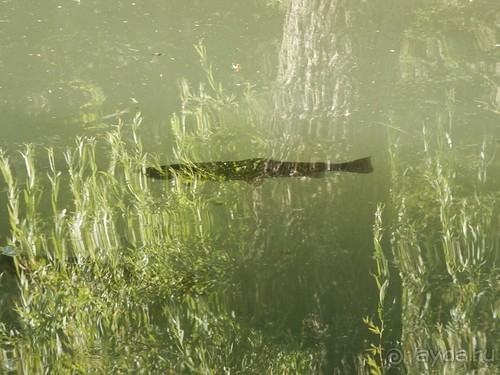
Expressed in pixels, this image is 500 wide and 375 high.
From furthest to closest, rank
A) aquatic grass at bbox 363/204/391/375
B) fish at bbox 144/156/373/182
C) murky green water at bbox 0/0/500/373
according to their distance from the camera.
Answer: fish at bbox 144/156/373/182
murky green water at bbox 0/0/500/373
aquatic grass at bbox 363/204/391/375

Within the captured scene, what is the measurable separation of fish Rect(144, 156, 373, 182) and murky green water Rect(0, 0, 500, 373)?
80mm

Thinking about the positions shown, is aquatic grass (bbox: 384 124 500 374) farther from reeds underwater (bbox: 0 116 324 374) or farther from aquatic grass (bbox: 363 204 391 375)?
reeds underwater (bbox: 0 116 324 374)

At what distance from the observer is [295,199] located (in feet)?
11.8

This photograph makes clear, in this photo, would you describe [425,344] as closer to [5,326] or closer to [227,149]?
[5,326]

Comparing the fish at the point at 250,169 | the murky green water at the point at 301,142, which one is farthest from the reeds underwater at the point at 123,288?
the fish at the point at 250,169

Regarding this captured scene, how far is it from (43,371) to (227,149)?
200 centimetres

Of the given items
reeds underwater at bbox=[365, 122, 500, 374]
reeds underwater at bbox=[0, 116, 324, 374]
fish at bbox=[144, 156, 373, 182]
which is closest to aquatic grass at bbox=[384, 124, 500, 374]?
reeds underwater at bbox=[365, 122, 500, 374]

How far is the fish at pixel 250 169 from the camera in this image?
380 centimetres

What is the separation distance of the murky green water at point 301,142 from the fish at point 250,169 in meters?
0.08

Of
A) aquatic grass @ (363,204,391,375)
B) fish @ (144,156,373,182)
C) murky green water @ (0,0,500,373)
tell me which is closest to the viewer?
aquatic grass @ (363,204,391,375)

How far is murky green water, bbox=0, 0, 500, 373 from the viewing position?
2.66 m

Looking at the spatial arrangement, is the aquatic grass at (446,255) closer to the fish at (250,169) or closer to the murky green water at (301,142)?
the murky green water at (301,142)

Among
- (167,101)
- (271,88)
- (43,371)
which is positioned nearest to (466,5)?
(271,88)

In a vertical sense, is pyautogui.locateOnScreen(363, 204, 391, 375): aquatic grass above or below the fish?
below
